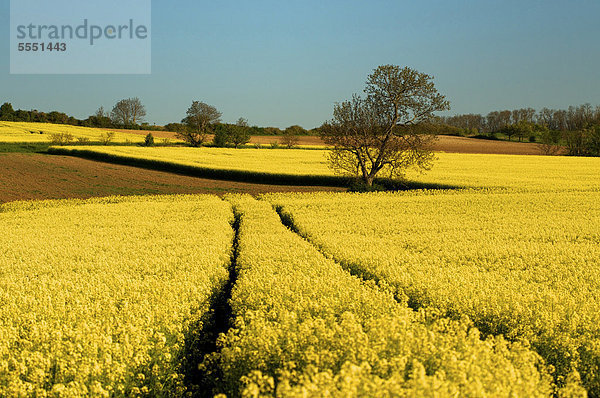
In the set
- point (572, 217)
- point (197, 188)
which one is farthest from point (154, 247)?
point (197, 188)

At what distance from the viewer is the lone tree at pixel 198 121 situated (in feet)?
269

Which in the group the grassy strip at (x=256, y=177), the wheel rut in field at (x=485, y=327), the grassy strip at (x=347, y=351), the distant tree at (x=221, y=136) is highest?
the distant tree at (x=221, y=136)

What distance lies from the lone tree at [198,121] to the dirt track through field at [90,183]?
111 ft

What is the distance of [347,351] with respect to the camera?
5.41 m

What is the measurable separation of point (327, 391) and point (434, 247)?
11.0 metres

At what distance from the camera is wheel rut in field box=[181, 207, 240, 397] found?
6.69 meters

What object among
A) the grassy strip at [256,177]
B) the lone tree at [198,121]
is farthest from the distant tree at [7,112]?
the grassy strip at [256,177]

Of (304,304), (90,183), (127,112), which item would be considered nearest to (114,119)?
(127,112)

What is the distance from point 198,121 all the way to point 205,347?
77003 millimetres

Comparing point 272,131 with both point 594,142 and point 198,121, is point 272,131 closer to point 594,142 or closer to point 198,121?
point 198,121

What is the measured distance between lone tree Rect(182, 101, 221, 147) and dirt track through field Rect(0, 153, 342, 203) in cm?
3388

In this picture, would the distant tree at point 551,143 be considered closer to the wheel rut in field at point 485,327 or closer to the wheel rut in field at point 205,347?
the wheel rut in field at point 485,327

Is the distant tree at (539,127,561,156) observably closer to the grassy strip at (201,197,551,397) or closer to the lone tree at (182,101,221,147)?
the lone tree at (182,101,221,147)

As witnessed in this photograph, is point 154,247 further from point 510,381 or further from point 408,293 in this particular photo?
point 510,381
